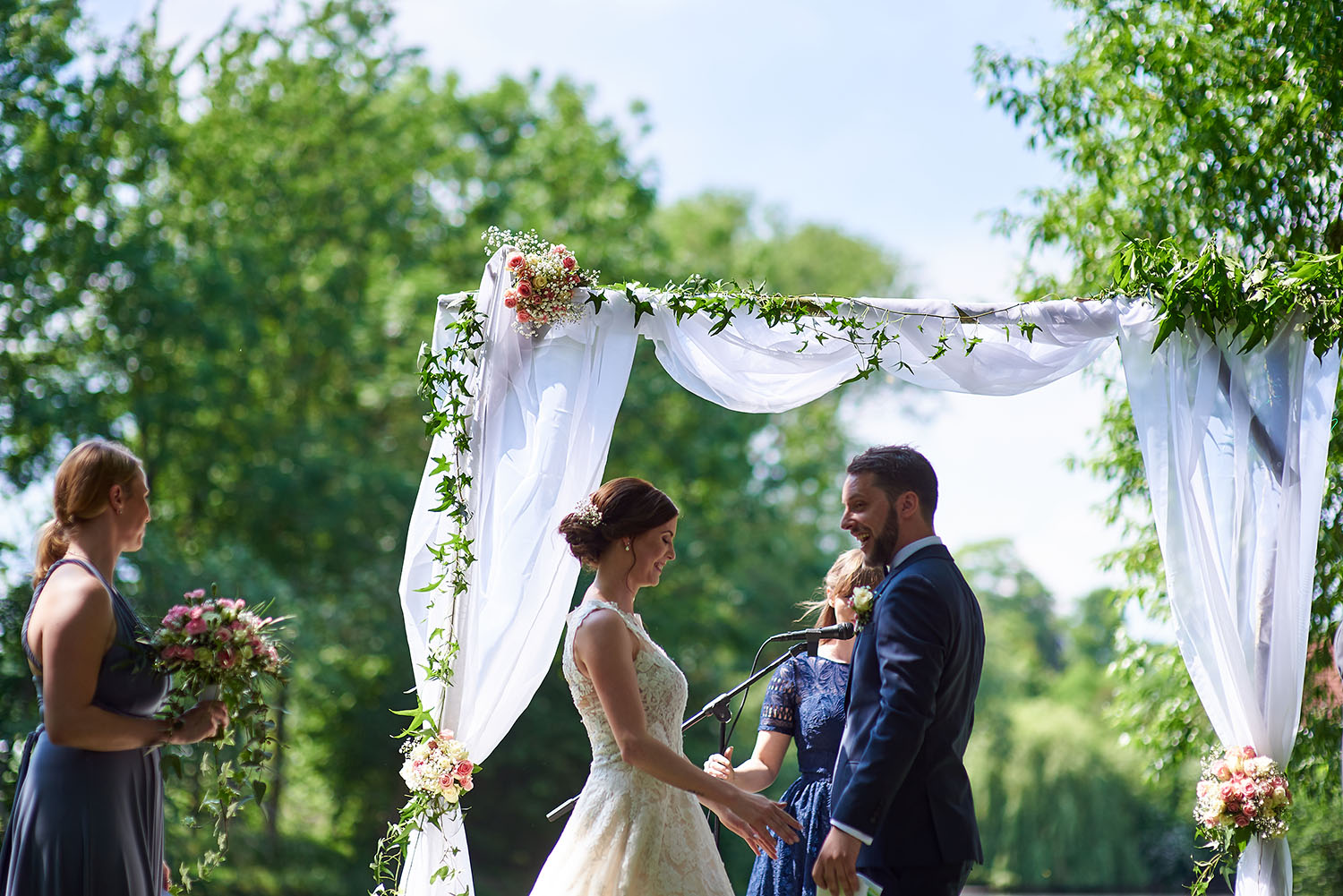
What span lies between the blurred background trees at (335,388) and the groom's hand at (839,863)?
4.20m

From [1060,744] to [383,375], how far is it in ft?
29.9

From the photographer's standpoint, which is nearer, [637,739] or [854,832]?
[854,832]

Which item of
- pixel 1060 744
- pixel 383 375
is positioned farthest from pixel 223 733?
pixel 1060 744

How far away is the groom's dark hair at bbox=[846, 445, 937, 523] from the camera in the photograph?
3004mm

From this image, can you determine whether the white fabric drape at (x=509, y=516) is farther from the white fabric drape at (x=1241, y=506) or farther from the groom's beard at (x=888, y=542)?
the white fabric drape at (x=1241, y=506)

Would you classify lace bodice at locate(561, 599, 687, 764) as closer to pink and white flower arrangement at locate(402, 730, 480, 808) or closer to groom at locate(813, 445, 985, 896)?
groom at locate(813, 445, 985, 896)

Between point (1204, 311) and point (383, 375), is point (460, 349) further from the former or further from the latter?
point (383, 375)

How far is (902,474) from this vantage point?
9.88 ft

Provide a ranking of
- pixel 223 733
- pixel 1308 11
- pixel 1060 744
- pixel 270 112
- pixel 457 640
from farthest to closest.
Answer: pixel 1060 744, pixel 270 112, pixel 1308 11, pixel 457 640, pixel 223 733

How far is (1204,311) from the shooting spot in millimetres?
3797

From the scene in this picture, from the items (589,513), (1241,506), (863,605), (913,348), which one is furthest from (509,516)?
(1241,506)

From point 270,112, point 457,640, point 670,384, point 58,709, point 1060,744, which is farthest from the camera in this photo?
point 1060,744

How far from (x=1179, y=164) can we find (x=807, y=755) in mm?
3459

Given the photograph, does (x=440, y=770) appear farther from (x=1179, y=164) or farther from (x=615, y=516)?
(x=1179, y=164)
